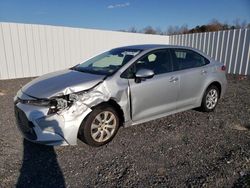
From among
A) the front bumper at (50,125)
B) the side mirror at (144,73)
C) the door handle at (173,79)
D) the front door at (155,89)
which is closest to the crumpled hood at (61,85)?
the front bumper at (50,125)

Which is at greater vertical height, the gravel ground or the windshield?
the windshield

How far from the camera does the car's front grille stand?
323cm

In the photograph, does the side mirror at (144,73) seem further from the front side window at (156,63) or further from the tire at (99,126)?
the tire at (99,126)

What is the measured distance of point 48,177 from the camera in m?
2.82

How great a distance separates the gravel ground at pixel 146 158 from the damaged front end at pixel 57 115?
34cm

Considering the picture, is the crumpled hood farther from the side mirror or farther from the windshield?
the side mirror

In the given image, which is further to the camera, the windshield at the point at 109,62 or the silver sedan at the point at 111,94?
the windshield at the point at 109,62

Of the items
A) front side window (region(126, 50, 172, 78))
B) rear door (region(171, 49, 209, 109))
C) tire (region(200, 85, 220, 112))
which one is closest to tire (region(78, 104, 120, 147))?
front side window (region(126, 50, 172, 78))

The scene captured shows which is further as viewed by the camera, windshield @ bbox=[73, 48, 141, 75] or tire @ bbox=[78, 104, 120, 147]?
windshield @ bbox=[73, 48, 141, 75]

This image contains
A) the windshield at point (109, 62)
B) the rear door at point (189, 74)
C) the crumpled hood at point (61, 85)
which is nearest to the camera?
the crumpled hood at point (61, 85)

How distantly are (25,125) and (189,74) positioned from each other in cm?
313

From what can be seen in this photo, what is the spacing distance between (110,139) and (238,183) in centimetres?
192

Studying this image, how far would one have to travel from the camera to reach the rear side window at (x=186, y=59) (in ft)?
14.6

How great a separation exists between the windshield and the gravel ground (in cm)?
121
